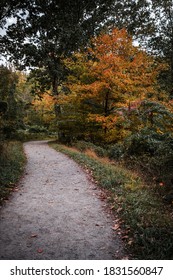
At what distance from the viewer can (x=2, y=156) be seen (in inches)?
405

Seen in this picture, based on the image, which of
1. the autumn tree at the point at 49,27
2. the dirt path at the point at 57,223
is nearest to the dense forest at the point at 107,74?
the autumn tree at the point at 49,27

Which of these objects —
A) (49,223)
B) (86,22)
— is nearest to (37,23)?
(86,22)

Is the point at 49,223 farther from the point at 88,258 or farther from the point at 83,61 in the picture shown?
the point at 83,61

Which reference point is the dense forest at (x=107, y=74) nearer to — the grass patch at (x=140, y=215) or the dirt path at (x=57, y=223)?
the grass patch at (x=140, y=215)

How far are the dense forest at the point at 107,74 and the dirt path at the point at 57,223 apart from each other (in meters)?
0.86

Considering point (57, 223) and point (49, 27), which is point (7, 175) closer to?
point (57, 223)

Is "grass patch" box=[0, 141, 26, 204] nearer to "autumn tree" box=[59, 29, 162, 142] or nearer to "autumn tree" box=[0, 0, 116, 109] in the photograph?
"autumn tree" box=[0, 0, 116, 109]

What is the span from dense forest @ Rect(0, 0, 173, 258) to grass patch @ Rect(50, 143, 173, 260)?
0.05 m

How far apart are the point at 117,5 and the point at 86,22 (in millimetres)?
12545

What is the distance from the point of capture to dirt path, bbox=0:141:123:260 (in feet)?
13.2

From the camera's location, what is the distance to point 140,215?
5047mm

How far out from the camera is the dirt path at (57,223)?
13.2ft
